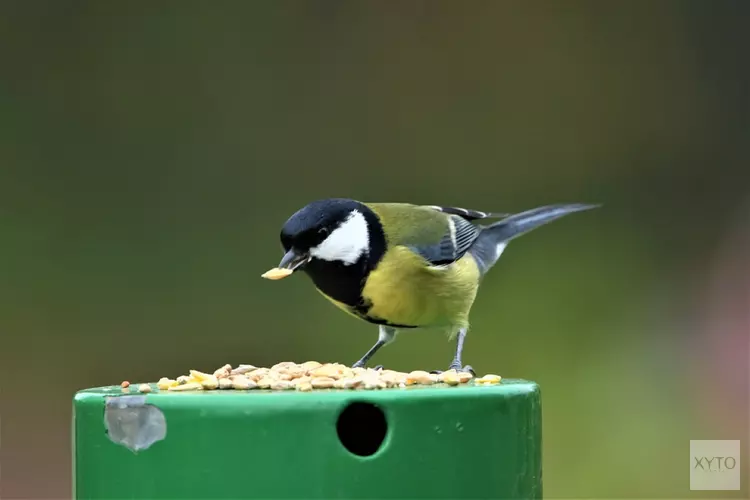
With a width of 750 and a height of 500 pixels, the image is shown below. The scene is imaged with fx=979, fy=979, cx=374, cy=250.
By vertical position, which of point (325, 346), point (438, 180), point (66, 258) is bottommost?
point (325, 346)

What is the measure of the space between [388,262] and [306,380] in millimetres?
730

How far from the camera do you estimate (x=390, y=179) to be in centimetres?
391

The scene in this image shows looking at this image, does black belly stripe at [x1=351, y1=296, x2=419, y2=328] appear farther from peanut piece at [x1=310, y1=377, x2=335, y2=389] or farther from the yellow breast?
peanut piece at [x1=310, y1=377, x2=335, y2=389]

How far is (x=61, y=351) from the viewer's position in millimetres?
3633

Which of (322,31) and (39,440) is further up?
(322,31)

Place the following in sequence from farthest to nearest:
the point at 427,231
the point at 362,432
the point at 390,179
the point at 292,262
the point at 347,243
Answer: the point at 390,179
the point at 427,231
the point at 347,243
the point at 292,262
the point at 362,432

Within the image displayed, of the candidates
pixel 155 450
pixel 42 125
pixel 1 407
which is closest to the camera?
pixel 155 450

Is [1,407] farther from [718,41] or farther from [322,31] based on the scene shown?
[718,41]

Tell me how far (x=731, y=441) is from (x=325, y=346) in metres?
1.56

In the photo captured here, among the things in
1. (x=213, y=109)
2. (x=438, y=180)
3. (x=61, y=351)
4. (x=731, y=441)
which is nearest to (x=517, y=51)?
(x=438, y=180)

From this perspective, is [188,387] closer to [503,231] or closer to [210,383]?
[210,383]

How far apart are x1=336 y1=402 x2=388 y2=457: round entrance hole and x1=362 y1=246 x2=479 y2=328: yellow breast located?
0.76 metres

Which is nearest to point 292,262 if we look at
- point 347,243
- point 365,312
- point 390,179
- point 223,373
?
point 347,243

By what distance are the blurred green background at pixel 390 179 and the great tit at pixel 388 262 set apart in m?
1.57
